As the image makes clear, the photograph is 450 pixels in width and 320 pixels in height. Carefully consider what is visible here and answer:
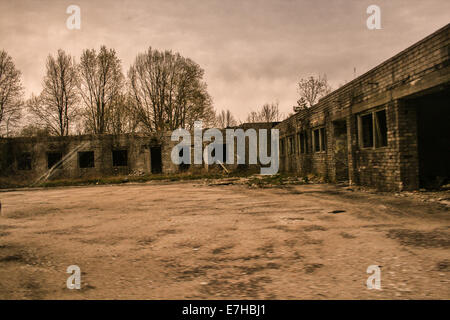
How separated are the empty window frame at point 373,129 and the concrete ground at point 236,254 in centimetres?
367

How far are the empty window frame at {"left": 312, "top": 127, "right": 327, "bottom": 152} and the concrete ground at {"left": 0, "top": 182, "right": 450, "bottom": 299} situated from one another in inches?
329

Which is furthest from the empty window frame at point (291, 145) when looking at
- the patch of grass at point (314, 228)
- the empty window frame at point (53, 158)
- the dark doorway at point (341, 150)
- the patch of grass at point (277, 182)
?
the empty window frame at point (53, 158)

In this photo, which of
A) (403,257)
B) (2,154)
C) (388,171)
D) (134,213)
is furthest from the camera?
(2,154)

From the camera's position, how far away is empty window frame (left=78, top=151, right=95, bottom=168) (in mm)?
25156

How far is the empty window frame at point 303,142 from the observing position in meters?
17.3

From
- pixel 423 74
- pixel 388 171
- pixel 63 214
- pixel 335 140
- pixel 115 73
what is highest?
pixel 115 73

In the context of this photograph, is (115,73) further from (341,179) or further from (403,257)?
(403,257)

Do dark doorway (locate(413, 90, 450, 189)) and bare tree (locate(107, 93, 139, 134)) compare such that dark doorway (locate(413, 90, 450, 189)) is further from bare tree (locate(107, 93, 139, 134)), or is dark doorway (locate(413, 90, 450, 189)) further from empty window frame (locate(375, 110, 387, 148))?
bare tree (locate(107, 93, 139, 134))

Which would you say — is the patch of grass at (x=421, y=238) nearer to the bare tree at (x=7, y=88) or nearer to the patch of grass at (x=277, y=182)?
the patch of grass at (x=277, y=182)

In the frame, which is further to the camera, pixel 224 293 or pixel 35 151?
pixel 35 151

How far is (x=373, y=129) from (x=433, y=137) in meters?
2.03

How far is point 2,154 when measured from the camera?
82.3 feet

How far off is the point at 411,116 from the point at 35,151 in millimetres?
27509
